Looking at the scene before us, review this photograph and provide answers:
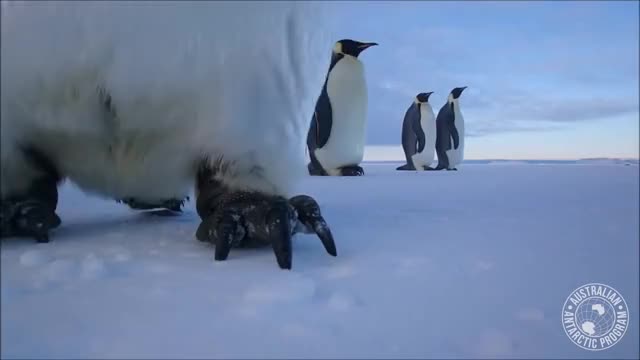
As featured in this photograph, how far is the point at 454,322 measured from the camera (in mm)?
574

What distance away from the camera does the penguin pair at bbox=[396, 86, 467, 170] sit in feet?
25.0

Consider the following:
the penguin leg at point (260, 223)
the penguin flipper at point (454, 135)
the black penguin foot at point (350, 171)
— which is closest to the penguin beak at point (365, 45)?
the black penguin foot at point (350, 171)

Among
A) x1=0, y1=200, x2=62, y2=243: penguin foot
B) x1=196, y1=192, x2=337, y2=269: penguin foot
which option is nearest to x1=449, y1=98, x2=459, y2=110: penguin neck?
x1=196, y1=192, x2=337, y2=269: penguin foot

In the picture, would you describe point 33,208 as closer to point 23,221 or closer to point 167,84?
point 23,221

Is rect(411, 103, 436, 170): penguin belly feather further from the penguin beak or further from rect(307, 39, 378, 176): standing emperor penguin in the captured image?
rect(307, 39, 378, 176): standing emperor penguin

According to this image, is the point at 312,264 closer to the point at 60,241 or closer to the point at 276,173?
the point at 276,173

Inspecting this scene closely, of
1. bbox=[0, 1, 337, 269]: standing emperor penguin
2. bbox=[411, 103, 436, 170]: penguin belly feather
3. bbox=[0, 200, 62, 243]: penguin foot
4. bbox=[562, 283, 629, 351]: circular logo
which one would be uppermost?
bbox=[0, 1, 337, 269]: standing emperor penguin

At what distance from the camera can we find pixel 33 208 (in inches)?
35.7

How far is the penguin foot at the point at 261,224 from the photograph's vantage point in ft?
2.62

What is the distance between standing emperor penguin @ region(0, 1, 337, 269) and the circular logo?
0.35m

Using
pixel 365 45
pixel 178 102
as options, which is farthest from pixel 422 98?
pixel 178 102

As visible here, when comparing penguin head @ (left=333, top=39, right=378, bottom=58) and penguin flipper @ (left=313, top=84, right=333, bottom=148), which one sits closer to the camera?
penguin flipper @ (left=313, top=84, right=333, bottom=148)

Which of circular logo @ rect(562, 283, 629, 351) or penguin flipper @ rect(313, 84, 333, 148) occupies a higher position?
circular logo @ rect(562, 283, 629, 351)

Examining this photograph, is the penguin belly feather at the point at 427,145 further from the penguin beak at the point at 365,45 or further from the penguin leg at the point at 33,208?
the penguin leg at the point at 33,208
